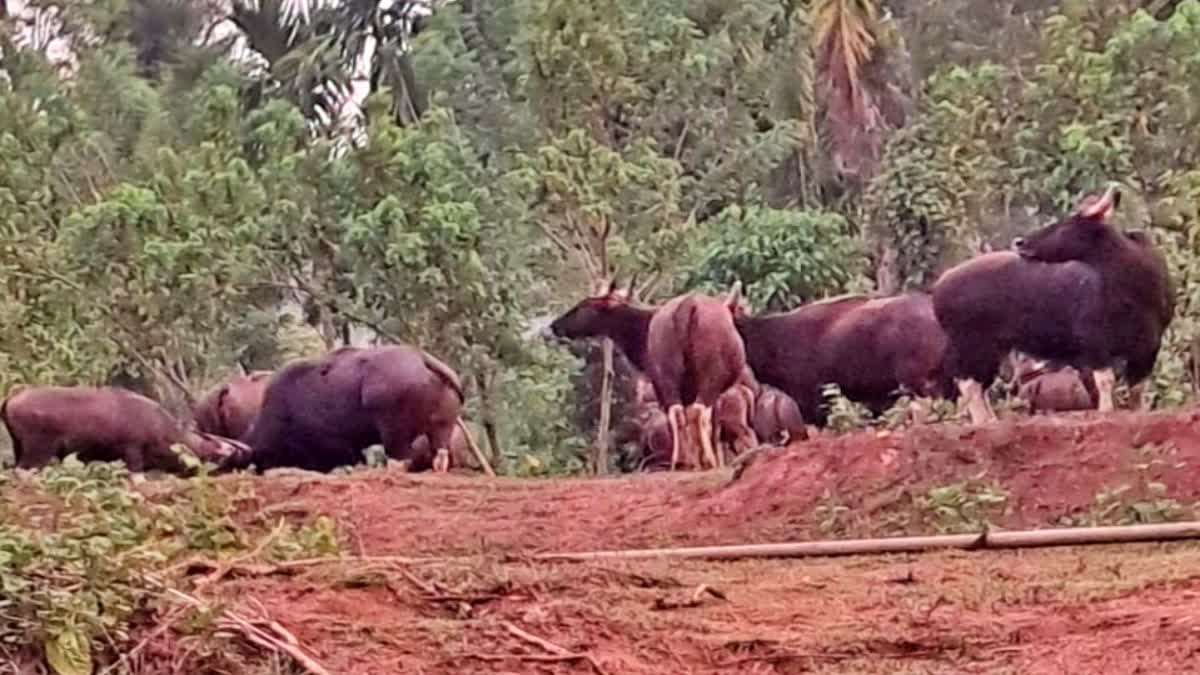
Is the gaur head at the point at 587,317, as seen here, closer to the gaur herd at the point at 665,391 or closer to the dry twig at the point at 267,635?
the gaur herd at the point at 665,391

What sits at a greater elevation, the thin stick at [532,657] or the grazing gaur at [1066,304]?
the thin stick at [532,657]

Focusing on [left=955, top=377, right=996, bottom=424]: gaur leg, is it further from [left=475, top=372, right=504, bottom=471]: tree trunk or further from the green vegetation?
[left=475, top=372, right=504, bottom=471]: tree trunk

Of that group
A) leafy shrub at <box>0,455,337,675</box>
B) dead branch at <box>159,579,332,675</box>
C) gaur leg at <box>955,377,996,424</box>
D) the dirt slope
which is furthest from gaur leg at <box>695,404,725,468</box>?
dead branch at <box>159,579,332,675</box>

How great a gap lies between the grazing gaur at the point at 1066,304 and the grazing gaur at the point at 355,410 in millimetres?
3838

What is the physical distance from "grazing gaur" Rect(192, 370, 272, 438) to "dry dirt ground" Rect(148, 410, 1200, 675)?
6718mm

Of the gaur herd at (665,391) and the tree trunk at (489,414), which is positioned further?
the tree trunk at (489,414)

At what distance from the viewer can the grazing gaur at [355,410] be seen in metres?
13.7

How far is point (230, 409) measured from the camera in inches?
652

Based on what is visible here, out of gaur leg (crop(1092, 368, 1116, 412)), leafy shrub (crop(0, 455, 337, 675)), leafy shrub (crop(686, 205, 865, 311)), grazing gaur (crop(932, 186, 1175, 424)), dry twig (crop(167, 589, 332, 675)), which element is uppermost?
leafy shrub (crop(0, 455, 337, 675))

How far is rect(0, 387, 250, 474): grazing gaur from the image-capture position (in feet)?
46.2

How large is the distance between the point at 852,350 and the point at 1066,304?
274 centimetres

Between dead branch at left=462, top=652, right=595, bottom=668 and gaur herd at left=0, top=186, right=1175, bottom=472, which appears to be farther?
gaur herd at left=0, top=186, right=1175, bottom=472

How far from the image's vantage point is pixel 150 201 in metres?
16.5

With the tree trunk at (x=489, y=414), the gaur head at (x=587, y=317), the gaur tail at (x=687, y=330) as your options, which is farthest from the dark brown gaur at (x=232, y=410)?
the gaur tail at (x=687, y=330)
